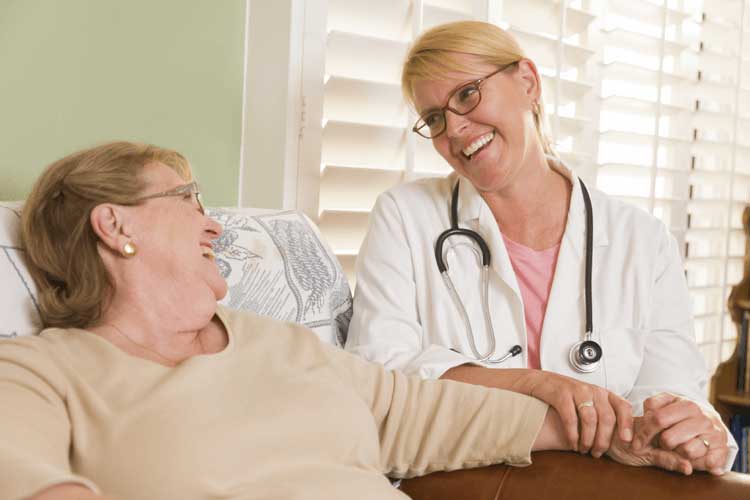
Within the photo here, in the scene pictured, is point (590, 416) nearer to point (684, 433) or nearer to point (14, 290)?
point (684, 433)

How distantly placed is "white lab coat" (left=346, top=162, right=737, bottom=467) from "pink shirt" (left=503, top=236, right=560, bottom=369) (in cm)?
3

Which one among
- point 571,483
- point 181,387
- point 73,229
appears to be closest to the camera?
point 181,387

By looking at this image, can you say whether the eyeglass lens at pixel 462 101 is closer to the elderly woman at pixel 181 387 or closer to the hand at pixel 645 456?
the elderly woman at pixel 181 387

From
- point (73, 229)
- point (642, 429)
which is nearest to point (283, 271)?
point (73, 229)

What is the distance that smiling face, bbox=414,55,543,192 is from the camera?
1713mm

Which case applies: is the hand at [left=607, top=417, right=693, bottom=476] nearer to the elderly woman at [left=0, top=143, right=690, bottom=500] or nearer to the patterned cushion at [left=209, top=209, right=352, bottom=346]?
the elderly woman at [left=0, top=143, right=690, bottom=500]

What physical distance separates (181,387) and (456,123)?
87 cm

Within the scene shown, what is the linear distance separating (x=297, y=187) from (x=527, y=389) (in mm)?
855

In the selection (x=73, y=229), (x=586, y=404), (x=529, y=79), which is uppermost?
(x=529, y=79)

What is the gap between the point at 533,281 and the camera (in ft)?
5.83

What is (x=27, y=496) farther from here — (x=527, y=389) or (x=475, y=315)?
(x=475, y=315)

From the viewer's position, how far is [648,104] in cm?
295

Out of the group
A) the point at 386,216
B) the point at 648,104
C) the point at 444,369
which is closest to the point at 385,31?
the point at 386,216

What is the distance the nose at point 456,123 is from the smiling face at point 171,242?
65cm
